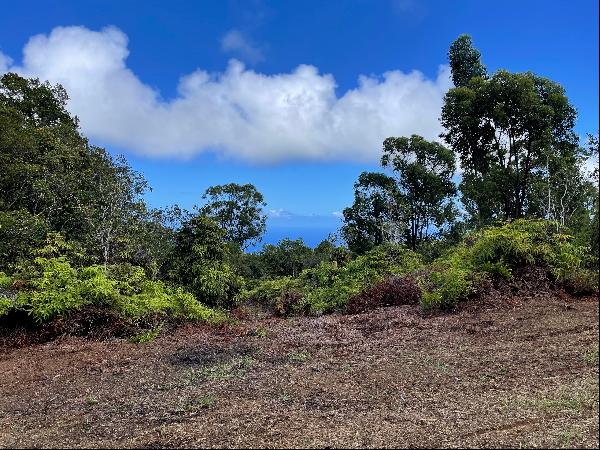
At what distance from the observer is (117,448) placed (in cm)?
441

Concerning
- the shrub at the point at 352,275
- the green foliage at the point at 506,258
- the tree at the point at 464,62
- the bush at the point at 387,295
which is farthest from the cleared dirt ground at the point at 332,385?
the tree at the point at 464,62

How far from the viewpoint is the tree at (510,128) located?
22.2 m

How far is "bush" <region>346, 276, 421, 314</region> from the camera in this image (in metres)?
12.5

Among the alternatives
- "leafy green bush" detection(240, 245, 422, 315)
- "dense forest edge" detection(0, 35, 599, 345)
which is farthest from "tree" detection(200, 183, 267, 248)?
"leafy green bush" detection(240, 245, 422, 315)

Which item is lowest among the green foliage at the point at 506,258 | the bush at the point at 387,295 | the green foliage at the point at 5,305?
the green foliage at the point at 5,305

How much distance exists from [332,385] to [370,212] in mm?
22891

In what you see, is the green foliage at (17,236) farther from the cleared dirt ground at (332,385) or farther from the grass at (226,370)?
the grass at (226,370)

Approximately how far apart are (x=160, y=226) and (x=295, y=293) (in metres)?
7.90

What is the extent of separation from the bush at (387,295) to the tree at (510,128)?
1046 cm

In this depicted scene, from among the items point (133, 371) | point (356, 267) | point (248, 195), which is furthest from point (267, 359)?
point (248, 195)

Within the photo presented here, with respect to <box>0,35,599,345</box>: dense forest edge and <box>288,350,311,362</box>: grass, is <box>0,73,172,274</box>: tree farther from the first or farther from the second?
<box>288,350,311,362</box>: grass

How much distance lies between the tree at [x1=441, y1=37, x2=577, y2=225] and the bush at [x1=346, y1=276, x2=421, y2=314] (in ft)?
34.3

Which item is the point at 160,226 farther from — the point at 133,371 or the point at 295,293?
the point at 133,371

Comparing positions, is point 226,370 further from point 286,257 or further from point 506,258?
point 286,257
